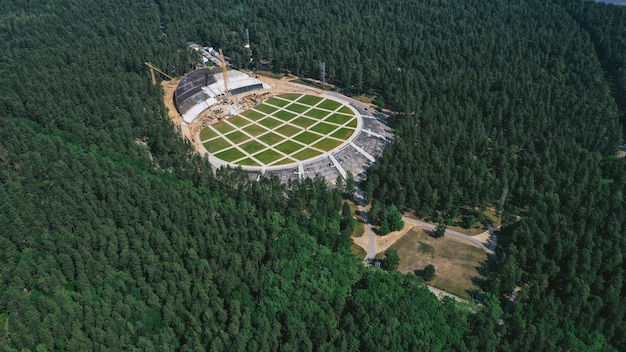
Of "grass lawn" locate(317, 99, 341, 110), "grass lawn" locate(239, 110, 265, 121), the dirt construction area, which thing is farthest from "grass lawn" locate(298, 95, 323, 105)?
"grass lawn" locate(239, 110, 265, 121)

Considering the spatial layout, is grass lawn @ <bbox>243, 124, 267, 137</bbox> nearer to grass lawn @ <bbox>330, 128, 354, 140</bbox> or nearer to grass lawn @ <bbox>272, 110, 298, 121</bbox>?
grass lawn @ <bbox>272, 110, 298, 121</bbox>

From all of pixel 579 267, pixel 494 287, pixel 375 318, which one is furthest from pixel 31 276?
pixel 579 267

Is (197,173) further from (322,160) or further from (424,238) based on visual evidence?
(424,238)

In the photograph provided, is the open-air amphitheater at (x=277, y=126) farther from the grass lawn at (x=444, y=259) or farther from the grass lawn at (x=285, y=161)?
the grass lawn at (x=444, y=259)

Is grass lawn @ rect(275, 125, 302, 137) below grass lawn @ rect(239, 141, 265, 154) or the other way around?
the other way around

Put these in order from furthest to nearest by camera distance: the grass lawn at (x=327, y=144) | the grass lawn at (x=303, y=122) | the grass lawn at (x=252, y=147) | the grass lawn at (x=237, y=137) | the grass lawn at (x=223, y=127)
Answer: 1. the grass lawn at (x=303, y=122)
2. the grass lawn at (x=223, y=127)
3. the grass lawn at (x=237, y=137)
4. the grass lawn at (x=252, y=147)
5. the grass lawn at (x=327, y=144)

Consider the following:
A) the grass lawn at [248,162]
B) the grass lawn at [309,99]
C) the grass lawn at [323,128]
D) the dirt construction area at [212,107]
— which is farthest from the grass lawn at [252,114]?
the grass lawn at [248,162]

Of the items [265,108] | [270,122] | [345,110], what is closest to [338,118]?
[345,110]
